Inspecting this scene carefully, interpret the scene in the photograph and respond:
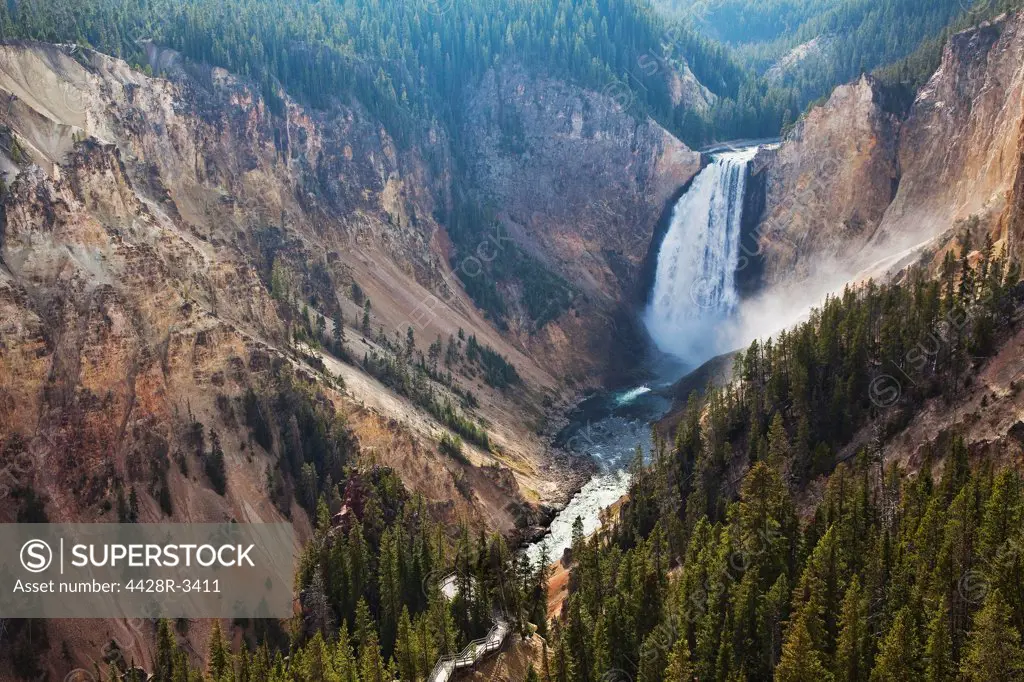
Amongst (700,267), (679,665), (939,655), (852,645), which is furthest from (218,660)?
(700,267)

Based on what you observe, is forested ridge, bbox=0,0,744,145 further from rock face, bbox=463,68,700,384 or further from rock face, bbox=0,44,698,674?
rock face, bbox=463,68,700,384

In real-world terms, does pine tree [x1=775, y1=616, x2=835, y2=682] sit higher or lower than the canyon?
lower

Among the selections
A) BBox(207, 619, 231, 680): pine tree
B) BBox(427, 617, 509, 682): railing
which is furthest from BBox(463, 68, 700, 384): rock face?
BBox(207, 619, 231, 680): pine tree

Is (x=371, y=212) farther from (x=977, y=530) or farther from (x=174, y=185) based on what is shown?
(x=977, y=530)

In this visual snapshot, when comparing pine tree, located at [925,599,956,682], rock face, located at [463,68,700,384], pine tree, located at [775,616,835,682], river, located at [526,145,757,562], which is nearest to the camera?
pine tree, located at [925,599,956,682]

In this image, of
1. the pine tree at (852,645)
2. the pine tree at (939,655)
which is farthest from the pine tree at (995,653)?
the pine tree at (852,645)

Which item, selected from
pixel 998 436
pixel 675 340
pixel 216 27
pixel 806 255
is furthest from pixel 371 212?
pixel 998 436
